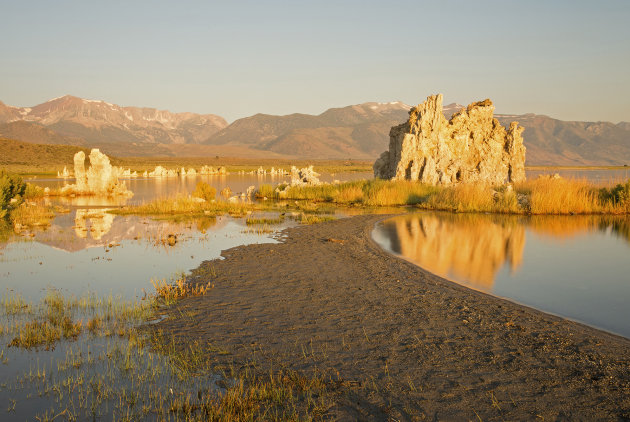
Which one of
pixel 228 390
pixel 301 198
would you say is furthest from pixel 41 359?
pixel 301 198

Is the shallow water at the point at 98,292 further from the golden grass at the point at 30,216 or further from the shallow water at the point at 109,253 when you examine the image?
the golden grass at the point at 30,216

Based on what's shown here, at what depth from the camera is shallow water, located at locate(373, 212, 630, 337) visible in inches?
386

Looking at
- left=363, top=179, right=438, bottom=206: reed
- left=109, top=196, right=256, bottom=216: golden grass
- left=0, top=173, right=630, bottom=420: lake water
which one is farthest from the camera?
left=363, top=179, right=438, bottom=206: reed

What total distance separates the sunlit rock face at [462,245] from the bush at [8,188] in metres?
19.2

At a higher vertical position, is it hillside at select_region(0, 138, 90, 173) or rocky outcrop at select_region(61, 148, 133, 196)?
hillside at select_region(0, 138, 90, 173)

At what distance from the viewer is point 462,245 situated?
646 inches

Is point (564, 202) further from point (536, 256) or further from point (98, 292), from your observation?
point (98, 292)

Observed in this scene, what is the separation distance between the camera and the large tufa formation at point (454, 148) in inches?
1412

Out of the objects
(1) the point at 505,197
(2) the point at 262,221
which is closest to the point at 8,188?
(2) the point at 262,221

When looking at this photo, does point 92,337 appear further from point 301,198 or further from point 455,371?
point 301,198

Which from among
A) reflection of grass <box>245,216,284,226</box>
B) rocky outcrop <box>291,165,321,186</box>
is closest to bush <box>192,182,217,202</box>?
reflection of grass <box>245,216,284,226</box>

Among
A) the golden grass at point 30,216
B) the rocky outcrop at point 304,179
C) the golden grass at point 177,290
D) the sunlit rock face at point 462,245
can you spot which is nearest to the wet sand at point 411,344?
the golden grass at point 177,290

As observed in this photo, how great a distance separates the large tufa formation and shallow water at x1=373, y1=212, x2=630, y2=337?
11.9m

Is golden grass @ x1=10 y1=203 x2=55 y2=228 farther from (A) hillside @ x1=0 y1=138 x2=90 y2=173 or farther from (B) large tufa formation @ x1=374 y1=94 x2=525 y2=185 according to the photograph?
(A) hillside @ x1=0 y1=138 x2=90 y2=173
